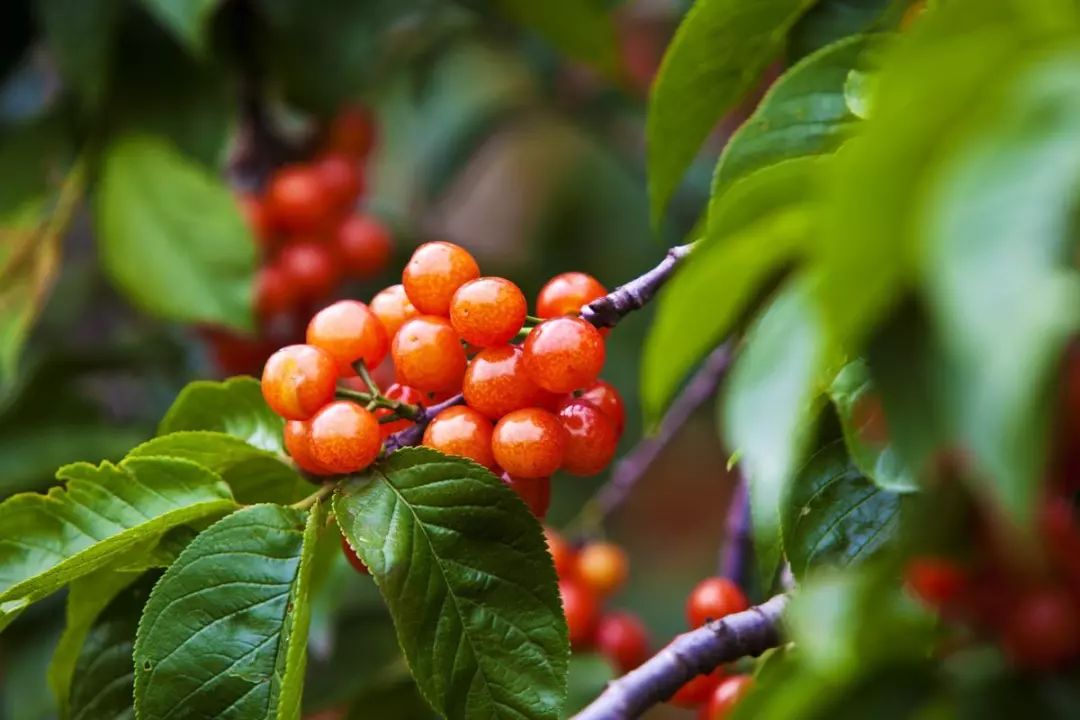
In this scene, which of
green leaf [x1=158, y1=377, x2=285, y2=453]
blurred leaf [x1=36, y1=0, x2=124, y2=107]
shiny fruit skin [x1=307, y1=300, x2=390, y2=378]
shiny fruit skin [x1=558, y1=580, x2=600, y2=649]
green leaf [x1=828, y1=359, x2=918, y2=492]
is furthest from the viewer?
blurred leaf [x1=36, y1=0, x2=124, y2=107]

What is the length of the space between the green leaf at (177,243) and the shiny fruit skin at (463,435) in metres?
0.83

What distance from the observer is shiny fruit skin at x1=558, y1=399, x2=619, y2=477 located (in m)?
0.80

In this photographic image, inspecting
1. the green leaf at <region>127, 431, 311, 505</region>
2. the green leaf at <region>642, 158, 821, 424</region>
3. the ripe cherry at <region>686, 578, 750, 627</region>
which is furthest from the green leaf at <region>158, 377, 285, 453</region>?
the green leaf at <region>642, 158, 821, 424</region>

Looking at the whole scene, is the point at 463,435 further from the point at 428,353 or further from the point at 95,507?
the point at 95,507

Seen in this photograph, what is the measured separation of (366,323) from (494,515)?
16 centimetres

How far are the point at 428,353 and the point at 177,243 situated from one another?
35.6 inches

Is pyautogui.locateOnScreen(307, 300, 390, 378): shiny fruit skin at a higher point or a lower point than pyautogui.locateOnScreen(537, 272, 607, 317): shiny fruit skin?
higher

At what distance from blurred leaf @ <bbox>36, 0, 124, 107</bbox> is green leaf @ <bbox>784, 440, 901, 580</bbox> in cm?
114

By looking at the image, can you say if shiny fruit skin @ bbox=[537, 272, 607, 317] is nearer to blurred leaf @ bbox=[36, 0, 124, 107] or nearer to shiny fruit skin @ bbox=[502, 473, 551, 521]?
shiny fruit skin @ bbox=[502, 473, 551, 521]

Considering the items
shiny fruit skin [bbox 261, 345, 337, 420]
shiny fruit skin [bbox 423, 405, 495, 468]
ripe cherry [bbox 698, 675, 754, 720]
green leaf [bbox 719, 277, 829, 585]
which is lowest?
ripe cherry [bbox 698, 675, 754, 720]

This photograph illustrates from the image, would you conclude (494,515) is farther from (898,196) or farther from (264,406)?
(898,196)

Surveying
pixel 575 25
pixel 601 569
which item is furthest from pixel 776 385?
pixel 575 25

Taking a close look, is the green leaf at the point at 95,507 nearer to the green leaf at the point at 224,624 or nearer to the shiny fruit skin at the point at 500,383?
the green leaf at the point at 224,624

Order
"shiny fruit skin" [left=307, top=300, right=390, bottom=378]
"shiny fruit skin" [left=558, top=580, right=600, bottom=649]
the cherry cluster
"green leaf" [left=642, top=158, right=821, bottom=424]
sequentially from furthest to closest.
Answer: the cherry cluster → "shiny fruit skin" [left=558, top=580, right=600, bottom=649] → "shiny fruit skin" [left=307, top=300, right=390, bottom=378] → "green leaf" [left=642, top=158, right=821, bottom=424]
